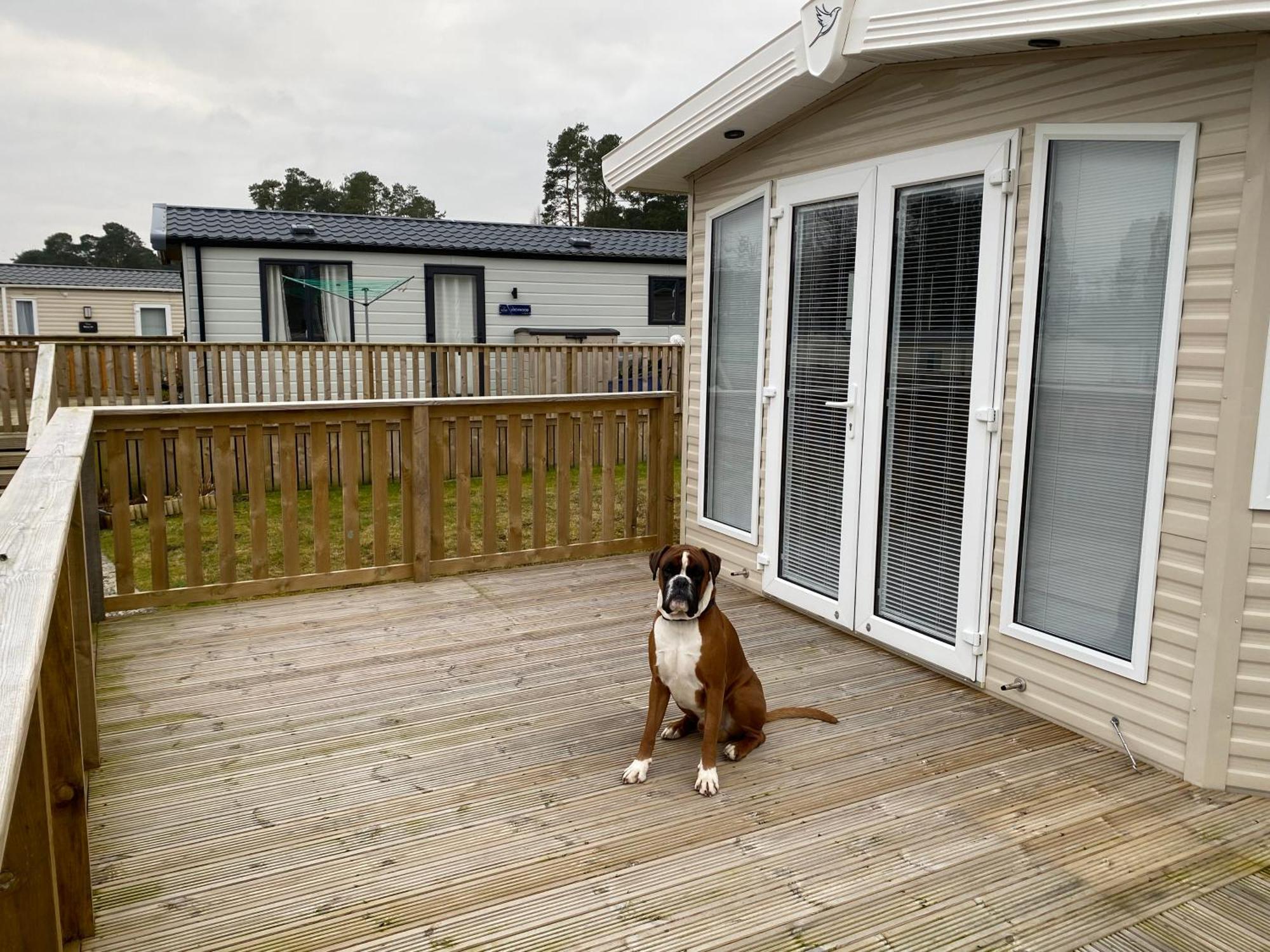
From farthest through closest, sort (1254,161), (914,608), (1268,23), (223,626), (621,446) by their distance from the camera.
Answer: (621,446)
(223,626)
(914,608)
(1254,161)
(1268,23)

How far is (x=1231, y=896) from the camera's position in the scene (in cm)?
219

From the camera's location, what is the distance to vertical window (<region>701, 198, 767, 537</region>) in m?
4.70

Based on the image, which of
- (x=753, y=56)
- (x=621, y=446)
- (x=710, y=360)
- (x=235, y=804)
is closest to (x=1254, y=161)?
(x=753, y=56)

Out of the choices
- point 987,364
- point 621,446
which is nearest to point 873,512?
point 987,364

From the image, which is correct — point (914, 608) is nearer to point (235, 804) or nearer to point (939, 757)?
point (939, 757)

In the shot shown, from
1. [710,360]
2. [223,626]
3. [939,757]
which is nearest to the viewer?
[939,757]

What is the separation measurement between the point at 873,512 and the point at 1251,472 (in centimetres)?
149

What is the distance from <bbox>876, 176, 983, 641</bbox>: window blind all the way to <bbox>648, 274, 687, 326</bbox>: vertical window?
921cm

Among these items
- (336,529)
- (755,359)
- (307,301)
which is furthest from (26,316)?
(755,359)

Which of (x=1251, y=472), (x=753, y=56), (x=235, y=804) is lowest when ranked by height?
(x=235, y=804)

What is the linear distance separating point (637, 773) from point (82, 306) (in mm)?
26704

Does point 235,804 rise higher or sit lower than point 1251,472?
lower

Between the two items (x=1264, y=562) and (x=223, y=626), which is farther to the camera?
(x=223, y=626)

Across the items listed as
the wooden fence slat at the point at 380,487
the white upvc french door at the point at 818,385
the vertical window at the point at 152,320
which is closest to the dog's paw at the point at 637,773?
the white upvc french door at the point at 818,385
